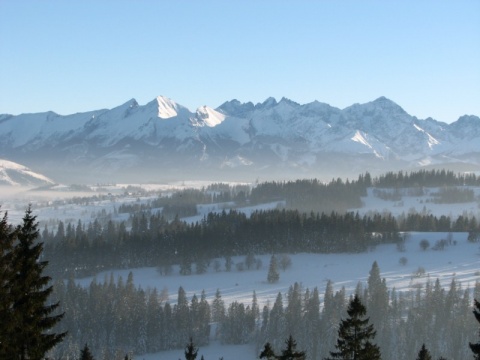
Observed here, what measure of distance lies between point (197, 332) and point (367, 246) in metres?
87.0

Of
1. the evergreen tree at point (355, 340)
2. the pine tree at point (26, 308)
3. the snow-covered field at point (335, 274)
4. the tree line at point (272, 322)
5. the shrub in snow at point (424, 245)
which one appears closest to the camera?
the pine tree at point (26, 308)

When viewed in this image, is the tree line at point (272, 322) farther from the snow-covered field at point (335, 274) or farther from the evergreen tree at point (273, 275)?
the evergreen tree at point (273, 275)

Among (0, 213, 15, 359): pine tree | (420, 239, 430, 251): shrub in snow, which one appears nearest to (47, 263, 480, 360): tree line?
(420, 239, 430, 251): shrub in snow

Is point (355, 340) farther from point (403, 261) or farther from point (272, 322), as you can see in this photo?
point (403, 261)

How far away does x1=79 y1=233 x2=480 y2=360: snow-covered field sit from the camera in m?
158

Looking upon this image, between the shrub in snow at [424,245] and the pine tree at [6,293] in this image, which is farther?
the shrub in snow at [424,245]

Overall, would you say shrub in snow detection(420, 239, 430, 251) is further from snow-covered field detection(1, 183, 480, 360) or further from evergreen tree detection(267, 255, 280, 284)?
evergreen tree detection(267, 255, 280, 284)

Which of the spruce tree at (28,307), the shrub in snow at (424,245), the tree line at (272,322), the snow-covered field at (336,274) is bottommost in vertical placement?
the tree line at (272,322)

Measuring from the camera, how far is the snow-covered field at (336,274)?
520ft

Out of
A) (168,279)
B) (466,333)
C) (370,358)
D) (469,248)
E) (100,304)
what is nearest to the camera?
(370,358)

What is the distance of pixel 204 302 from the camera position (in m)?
134

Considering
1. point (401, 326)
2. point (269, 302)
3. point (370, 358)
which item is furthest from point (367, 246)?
point (370, 358)

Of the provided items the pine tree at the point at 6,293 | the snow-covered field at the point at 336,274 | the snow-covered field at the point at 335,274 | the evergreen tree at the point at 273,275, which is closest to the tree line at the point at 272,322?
the snow-covered field at the point at 335,274

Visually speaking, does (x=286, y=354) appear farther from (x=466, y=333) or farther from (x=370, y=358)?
(x=466, y=333)
